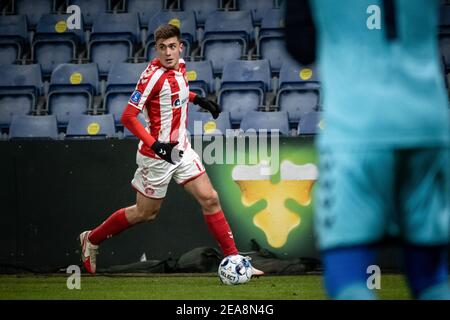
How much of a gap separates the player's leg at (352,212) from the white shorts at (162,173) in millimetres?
4396

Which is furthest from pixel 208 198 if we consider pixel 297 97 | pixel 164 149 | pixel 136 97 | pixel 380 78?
pixel 380 78

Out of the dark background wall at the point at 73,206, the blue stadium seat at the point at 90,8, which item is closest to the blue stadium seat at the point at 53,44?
the blue stadium seat at the point at 90,8

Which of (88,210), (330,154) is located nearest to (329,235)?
(330,154)

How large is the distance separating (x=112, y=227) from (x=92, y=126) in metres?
2.18

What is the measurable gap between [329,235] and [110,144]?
18.3ft

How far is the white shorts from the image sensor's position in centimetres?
680

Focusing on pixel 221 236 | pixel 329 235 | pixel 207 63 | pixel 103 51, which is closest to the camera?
pixel 329 235

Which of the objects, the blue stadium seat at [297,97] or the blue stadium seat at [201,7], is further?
the blue stadium seat at [201,7]

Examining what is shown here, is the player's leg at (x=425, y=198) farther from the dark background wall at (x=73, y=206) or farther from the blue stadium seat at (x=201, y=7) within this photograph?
the blue stadium seat at (x=201, y=7)

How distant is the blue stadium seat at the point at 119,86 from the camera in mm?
9406

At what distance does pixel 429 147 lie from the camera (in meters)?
2.42

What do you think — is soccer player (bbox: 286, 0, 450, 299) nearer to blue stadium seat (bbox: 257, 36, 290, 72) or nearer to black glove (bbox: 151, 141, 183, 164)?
black glove (bbox: 151, 141, 183, 164)

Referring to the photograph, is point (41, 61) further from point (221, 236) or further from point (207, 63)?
point (221, 236)

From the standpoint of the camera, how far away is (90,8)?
1091 cm
